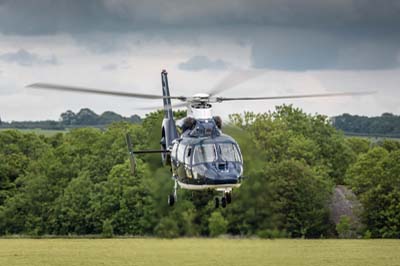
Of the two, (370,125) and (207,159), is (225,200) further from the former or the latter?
(370,125)

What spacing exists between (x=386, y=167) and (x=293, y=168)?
398 inches

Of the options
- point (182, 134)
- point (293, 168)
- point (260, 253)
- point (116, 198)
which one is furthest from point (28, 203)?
point (182, 134)

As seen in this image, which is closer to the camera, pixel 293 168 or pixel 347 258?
pixel 347 258

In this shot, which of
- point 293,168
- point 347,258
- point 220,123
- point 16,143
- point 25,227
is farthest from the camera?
Result: point 16,143

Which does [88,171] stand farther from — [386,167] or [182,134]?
[182,134]

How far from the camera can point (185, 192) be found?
86.4 metres

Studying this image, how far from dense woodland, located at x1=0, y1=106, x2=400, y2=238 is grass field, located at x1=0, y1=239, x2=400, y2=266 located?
1566 mm

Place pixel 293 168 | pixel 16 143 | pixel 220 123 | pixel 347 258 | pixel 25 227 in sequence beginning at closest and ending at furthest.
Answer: pixel 220 123 < pixel 347 258 < pixel 293 168 < pixel 25 227 < pixel 16 143

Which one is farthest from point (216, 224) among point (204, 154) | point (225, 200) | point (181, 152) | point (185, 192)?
point (204, 154)

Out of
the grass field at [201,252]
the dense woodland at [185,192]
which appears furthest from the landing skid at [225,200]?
the dense woodland at [185,192]

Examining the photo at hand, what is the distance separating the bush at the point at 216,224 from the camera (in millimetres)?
85438

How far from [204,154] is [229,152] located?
90cm

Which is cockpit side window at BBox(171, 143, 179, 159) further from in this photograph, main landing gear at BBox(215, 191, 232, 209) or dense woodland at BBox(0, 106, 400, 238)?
dense woodland at BBox(0, 106, 400, 238)

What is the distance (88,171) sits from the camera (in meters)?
104
